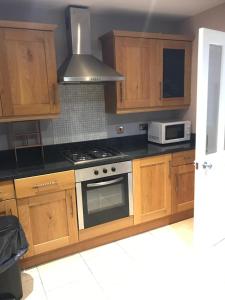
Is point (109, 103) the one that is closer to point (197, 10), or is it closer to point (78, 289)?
point (197, 10)

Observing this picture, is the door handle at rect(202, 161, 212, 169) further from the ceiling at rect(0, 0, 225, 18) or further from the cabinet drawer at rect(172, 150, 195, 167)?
the ceiling at rect(0, 0, 225, 18)

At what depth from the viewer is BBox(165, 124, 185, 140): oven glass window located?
2836 millimetres

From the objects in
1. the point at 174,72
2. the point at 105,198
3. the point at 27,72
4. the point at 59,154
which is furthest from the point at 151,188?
the point at 27,72

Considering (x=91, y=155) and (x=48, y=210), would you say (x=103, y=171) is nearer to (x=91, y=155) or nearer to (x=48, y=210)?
(x=91, y=155)

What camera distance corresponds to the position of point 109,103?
2.76 metres

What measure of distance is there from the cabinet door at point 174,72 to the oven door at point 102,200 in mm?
1051

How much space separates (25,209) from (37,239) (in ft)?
0.99

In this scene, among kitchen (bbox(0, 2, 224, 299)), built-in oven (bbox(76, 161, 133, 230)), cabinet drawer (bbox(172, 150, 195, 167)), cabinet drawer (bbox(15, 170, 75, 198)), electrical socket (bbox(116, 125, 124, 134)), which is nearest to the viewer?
cabinet drawer (bbox(15, 170, 75, 198))

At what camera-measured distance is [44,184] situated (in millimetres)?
2096

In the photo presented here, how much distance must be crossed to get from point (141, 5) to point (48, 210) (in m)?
2.09

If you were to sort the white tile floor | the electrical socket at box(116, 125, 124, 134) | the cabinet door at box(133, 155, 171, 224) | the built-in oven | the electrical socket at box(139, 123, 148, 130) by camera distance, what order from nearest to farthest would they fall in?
the white tile floor
the built-in oven
the cabinet door at box(133, 155, 171, 224)
the electrical socket at box(116, 125, 124, 134)
the electrical socket at box(139, 123, 148, 130)

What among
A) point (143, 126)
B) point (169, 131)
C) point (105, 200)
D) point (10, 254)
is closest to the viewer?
point (10, 254)

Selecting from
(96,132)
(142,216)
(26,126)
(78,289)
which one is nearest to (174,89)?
(96,132)

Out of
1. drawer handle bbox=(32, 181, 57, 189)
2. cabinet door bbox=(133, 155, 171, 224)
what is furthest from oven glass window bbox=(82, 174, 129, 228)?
drawer handle bbox=(32, 181, 57, 189)
